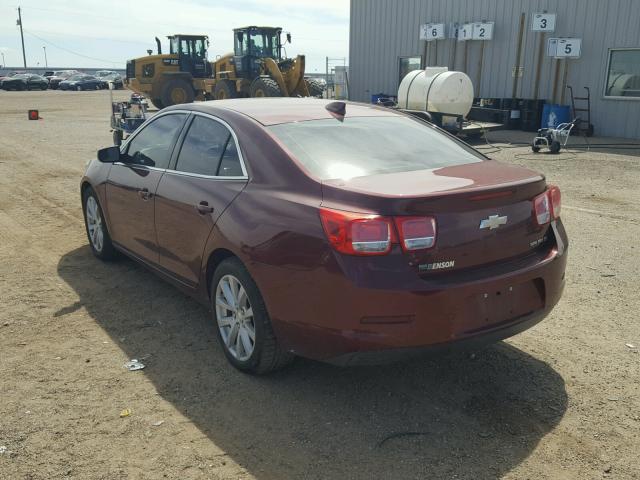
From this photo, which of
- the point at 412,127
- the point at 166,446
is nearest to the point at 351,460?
the point at 166,446

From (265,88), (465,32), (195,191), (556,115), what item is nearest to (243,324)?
(195,191)

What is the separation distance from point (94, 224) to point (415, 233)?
4.03 meters

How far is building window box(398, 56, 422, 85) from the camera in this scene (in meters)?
23.7

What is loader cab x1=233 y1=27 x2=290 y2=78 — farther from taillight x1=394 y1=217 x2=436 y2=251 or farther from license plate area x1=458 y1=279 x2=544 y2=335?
taillight x1=394 y1=217 x2=436 y2=251

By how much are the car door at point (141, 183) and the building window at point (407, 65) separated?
793 inches

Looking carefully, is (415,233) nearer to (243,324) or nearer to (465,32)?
(243,324)

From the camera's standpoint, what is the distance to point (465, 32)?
20938mm

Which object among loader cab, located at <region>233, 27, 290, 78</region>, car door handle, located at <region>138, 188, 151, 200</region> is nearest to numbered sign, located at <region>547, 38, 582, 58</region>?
loader cab, located at <region>233, 27, 290, 78</region>

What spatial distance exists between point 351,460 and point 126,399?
4.54 feet

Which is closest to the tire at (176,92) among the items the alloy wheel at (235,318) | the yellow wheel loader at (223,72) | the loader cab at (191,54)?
the yellow wheel loader at (223,72)

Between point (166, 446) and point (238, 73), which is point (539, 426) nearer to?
point (166, 446)

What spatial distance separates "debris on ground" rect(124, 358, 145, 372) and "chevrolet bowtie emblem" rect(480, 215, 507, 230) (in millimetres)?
2273

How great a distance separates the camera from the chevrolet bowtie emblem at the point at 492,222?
3.10 m

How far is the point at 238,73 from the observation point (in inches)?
936
